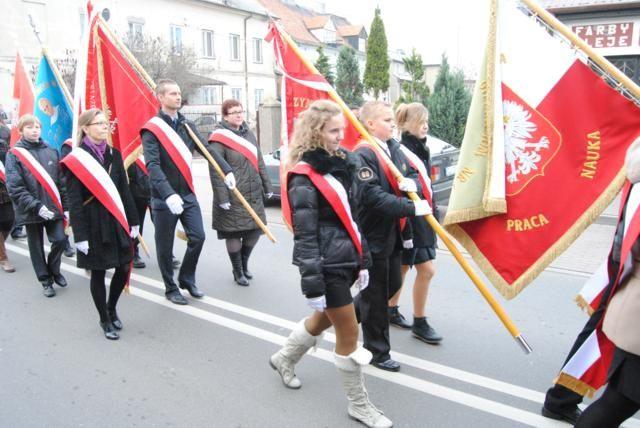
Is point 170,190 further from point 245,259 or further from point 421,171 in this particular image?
point 421,171

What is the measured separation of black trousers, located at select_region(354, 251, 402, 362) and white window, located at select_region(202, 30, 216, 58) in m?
35.7

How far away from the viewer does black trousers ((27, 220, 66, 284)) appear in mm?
5824

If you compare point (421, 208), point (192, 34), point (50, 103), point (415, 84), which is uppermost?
point (192, 34)

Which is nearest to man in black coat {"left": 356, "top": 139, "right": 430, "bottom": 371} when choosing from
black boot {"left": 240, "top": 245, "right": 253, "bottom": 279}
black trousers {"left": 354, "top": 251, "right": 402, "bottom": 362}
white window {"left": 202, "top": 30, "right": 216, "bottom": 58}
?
black trousers {"left": 354, "top": 251, "right": 402, "bottom": 362}

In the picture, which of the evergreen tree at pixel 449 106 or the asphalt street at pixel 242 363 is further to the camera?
the evergreen tree at pixel 449 106

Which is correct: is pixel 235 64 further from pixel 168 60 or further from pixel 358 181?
pixel 358 181

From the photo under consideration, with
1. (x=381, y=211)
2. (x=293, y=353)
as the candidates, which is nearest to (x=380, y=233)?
(x=381, y=211)

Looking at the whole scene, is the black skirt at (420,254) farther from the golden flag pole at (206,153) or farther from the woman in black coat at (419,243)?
the golden flag pole at (206,153)

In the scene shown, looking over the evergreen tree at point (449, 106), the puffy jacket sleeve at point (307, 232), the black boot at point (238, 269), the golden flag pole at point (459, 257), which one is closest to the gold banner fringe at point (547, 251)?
the golden flag pole at point (459, 257)

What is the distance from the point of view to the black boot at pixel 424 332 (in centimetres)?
434

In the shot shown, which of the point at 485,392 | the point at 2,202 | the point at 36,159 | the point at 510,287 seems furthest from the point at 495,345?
the point at 2,202

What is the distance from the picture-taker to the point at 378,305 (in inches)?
146

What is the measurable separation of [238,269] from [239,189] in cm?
87

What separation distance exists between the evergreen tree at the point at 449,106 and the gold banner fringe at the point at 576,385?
11.0 m
